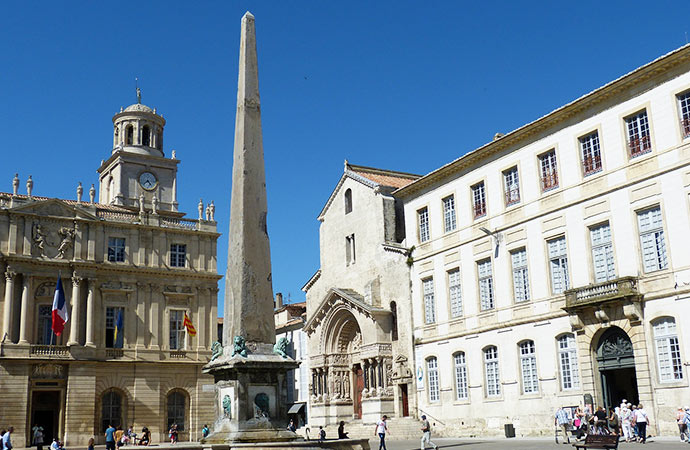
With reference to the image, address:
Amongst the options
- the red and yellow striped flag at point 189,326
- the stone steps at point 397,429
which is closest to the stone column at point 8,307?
the red and yellow striped flag at point 189,326

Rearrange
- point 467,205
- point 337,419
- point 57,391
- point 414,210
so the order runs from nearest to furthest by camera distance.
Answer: point 467,205, point 414,210, point 337,419, point 57,391

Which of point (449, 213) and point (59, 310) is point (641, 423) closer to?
point (449, 213)

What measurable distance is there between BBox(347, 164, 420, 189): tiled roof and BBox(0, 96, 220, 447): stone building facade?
515 inches

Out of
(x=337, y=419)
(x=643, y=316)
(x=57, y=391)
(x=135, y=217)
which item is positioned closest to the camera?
(x=643, y=316)

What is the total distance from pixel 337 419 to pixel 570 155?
57.2ft

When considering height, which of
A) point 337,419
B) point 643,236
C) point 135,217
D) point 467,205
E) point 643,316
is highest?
point 135,217

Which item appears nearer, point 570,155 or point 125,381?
point 570,155

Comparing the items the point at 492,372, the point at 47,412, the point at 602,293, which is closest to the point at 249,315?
the point at 602,293

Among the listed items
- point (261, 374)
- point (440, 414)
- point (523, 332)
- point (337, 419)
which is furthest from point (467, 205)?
point (261, 374)

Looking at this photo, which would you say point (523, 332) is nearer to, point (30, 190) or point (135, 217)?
point (135, 217)

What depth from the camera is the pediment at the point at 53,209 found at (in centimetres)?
4144

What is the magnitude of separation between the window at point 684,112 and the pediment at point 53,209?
32.3m

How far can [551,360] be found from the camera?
25359mm

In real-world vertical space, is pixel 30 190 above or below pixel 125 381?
above
